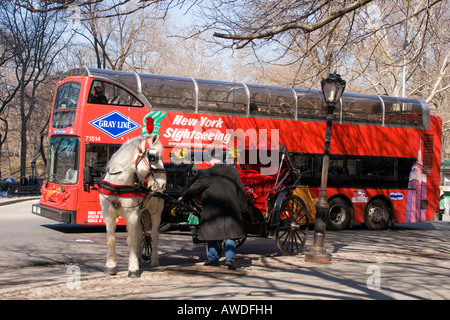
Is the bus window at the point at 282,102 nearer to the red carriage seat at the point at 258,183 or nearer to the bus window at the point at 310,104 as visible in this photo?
the bus window at the point at 310,104

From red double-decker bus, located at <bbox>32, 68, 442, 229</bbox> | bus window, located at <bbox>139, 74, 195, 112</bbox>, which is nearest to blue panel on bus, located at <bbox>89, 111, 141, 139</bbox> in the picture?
red double-decker bus, located at <bbox>32, 68, 442, 229</bbox>

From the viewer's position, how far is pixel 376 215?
62.0 ft

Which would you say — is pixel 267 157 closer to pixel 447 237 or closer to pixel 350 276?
pixel 350 276

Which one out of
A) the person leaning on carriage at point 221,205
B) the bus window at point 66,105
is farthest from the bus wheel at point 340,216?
the person leaning on carriage at point 221,205

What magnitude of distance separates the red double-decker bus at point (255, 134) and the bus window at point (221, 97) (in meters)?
0.03

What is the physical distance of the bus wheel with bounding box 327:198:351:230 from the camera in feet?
59.9

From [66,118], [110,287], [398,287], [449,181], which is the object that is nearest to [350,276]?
[398,287]

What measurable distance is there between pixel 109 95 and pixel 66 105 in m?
1.28

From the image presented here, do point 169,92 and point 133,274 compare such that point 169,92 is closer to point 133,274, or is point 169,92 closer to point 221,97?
point 221,97

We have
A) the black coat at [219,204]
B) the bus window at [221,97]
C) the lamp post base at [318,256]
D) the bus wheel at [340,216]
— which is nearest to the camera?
the black coat at [219,204]

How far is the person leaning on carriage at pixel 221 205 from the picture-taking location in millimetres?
8781

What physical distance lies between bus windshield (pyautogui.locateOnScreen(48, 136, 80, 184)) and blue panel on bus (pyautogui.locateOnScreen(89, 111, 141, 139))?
2.44ft

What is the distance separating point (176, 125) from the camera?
1574 centimetres

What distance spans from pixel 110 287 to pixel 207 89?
969 centimetres
